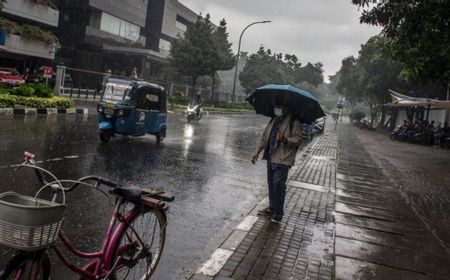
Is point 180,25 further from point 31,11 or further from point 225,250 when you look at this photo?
point 225,250

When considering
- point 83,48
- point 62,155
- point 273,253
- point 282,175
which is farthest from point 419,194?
point 83,48

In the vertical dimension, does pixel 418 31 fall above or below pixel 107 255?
above

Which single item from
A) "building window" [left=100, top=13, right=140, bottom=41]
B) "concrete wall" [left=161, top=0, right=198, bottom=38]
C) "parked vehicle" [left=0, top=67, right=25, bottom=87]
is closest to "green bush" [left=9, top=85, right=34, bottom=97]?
"parked vehicle" [left=0, top=67, right=25, bottom=87]

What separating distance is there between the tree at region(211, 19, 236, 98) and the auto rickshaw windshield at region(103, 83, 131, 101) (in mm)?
30837

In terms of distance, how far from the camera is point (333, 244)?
6105mm

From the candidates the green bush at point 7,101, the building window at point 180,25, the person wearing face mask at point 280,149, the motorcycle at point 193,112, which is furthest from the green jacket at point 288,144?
the building window at point 180,25

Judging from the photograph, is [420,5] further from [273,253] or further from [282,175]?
[273,253]

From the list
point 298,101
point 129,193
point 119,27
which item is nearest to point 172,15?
point 119,27

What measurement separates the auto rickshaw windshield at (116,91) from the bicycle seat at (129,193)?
33.6 feet

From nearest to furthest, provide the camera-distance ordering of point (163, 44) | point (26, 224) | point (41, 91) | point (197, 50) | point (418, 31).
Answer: point (26, 224), point (418, 31), point (41, 91), point (197, 50), point (163, 44)

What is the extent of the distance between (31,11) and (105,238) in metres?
34.8

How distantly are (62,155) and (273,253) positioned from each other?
6.34 metres

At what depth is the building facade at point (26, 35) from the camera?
31.0 m

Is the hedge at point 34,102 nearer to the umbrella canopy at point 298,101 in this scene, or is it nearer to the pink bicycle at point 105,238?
the umbrella canopy at point 298,101
